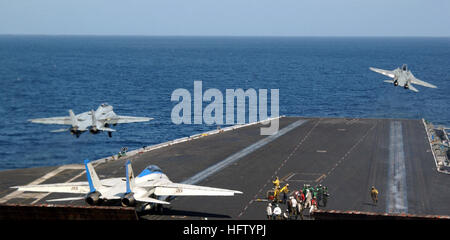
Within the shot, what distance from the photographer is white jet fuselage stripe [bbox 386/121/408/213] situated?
4416 cm

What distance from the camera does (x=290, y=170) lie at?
5659cm

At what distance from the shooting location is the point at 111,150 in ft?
300

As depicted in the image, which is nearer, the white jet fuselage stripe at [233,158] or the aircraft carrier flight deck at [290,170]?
the aircraft carrier flight deck at [290,170]

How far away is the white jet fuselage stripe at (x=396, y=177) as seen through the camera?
44.2 metres

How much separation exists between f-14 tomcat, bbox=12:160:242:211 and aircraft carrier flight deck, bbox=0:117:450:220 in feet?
6.09

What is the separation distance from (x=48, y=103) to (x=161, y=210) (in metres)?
104

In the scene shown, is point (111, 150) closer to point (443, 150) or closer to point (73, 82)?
point (443, 150)

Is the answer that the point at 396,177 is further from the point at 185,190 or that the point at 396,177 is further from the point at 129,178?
the point at 129,178

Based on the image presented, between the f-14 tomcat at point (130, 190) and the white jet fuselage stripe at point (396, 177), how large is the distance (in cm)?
1463

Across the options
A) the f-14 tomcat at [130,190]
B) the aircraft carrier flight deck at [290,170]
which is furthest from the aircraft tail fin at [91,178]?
the aircraft carrier flight deck at [290,170]

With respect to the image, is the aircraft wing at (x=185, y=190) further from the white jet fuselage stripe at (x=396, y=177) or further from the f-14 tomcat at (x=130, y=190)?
the white jet fuselage stripe at (x=396, y=177)

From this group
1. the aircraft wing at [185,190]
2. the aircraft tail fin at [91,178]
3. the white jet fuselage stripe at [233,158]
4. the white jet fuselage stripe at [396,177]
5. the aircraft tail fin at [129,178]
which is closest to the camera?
the aircraft tail fin at [129,178]

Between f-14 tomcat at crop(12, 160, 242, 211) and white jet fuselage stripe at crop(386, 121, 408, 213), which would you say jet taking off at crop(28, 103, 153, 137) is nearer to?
f-14 tomcat at crop(12, 160, 242, 211)
